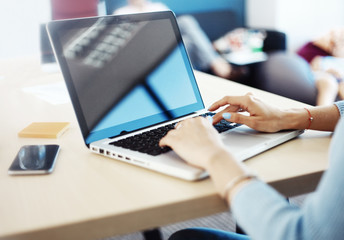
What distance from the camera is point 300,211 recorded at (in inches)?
22.8

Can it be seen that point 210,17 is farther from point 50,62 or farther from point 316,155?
point 316,155

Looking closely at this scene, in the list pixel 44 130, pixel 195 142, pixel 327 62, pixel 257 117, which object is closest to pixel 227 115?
pixel 257 117

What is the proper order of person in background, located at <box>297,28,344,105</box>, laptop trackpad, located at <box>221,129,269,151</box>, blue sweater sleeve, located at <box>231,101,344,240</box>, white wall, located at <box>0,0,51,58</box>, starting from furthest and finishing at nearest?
1. white wall, located at <box>0,0,51,58</box>
2. person in background, located at <box>297,28,344,105</box>
3. laptop trackpad, located at <box>221,129,269,151</box>
4. blue sweater sleeve, located at <box>231,101,344,240</box>

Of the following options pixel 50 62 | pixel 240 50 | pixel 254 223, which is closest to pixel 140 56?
pixel 254 223

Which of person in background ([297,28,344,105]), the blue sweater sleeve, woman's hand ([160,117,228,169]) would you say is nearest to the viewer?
the blue sweater sleeve

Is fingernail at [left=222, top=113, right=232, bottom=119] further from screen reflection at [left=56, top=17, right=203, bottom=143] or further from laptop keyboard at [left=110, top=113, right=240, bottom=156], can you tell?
screen reflection at [left=56, top=17, right=203, bottom=143]

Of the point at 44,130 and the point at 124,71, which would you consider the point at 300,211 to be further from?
the point at 44,130

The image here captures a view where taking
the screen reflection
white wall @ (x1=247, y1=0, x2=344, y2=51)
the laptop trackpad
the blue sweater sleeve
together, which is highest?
the screen reflection

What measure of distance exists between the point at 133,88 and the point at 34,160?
0.89 ft

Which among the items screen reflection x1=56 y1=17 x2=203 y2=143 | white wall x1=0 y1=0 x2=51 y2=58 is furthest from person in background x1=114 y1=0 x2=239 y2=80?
screen reflection x1=56 y1=17 x2=203 y2=143

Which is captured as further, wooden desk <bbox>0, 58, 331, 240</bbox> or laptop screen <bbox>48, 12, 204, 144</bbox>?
laptop screen <bbox>48, 12, 204, 144</bbox>

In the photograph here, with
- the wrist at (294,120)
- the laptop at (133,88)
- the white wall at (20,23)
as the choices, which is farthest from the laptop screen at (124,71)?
the white wall at (20,23)

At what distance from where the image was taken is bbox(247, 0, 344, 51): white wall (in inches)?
166

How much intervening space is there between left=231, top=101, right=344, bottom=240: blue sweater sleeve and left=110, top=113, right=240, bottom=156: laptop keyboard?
0.22m
